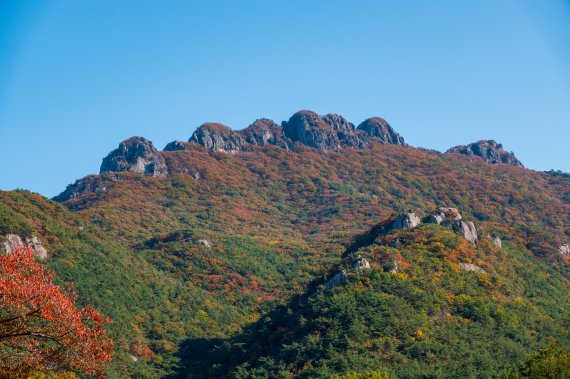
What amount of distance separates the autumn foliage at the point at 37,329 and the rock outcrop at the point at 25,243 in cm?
7761

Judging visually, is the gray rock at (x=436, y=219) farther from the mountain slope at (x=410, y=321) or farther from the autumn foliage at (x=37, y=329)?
the autumn foliage at (x=37, y=329)

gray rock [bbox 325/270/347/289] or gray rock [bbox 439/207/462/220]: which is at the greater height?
gray rock [bbox 439/207/462/220]

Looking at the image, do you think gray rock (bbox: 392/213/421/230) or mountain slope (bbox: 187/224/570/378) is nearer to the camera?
mountain slope (bbox: 187/224/570/378)

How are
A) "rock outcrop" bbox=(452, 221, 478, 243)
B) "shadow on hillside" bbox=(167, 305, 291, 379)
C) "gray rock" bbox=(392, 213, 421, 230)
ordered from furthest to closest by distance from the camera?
"gray rock" bbox=(392, 213, 421, 230), "rock outcrop" bbox=(452, 221, 478, 243), "shadow on hillside" bbox=(167, 305, 291, 379)

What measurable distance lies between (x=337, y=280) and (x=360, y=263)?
4.35m

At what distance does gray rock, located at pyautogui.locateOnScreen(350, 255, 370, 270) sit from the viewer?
91438mm

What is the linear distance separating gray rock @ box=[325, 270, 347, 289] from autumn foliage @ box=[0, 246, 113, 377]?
210 ft

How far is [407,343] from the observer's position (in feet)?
251

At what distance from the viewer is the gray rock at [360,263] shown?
91.4m

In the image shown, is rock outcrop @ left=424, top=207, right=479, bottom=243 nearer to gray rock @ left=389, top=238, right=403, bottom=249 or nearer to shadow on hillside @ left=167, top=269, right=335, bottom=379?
gray rock @ left=389, top=238, right=403, bottom=249

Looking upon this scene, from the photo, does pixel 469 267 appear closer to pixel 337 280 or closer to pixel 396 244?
pixel 396 244

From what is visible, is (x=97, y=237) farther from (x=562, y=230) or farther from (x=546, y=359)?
(x=562, y=230)

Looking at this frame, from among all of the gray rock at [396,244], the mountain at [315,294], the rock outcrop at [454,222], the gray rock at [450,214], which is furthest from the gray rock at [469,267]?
the gray rock at [450,214]

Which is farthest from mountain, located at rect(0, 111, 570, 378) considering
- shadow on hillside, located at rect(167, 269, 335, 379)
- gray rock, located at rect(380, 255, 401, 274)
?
shadow on hillside, located at rect(167, 269, 335, 379)
